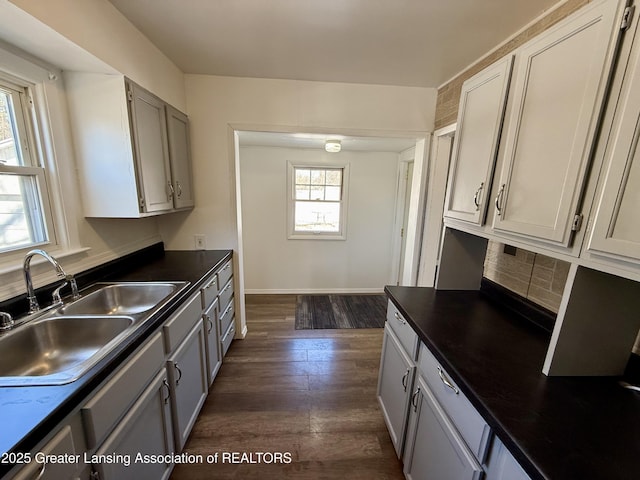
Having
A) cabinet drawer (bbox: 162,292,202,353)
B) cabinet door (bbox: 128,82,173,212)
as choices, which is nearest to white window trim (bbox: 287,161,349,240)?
cabinet door (bbox: 128,82,173,212)

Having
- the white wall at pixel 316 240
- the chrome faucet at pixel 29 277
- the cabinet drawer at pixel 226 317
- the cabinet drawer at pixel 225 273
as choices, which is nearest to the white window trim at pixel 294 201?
the white wall at pixel 316 240

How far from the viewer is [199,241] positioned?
242 centimetres

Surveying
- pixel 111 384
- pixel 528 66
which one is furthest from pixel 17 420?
pixel 528 66

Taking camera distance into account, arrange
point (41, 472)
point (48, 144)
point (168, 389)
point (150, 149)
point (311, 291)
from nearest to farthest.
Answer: point (41, 472) → point (168, 389) → point (48, 144) → point (150, 149) → point (311, 291)

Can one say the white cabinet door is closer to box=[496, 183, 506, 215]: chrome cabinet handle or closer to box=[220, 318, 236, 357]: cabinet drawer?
box=[496, 183, 506, 215]: chrome cabinet handle

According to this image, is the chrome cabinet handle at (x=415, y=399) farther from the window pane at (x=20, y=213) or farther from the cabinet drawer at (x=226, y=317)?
the window pane at (x=20, y=213)

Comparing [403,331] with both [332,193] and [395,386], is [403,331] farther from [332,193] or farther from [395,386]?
[332,193]

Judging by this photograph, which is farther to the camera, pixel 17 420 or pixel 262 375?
pixel 262 375

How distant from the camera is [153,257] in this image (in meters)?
2.23

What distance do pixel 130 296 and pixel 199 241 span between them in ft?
2.91

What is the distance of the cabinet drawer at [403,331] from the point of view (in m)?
1.28

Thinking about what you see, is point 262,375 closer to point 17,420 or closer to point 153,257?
point 153,257

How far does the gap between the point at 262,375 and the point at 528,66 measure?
2.53m

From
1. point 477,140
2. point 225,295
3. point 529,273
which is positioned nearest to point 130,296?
point 225,295
